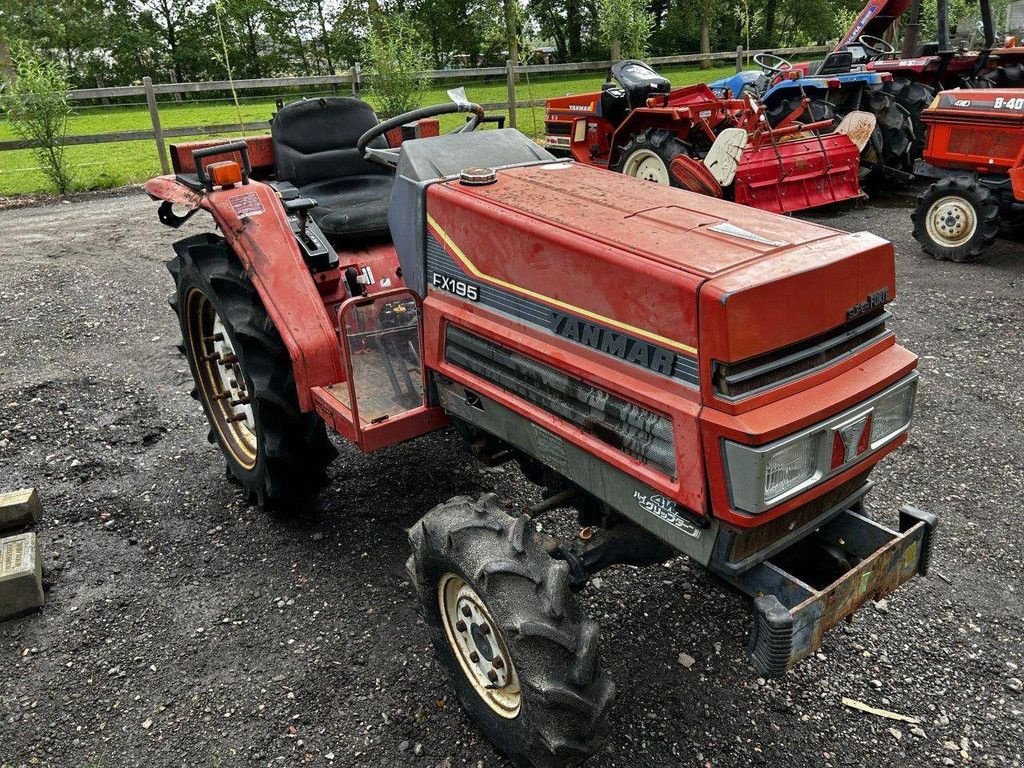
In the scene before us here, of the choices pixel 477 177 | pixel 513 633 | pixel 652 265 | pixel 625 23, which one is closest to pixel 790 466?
pixel 652 265

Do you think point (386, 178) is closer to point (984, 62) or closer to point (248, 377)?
point (248, 377)

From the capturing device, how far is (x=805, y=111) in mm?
8758

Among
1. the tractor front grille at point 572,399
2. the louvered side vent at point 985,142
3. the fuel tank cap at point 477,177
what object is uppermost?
the fuel tank cap at point 477,177

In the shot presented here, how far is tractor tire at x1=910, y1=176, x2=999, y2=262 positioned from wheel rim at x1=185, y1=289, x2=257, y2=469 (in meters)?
5.81

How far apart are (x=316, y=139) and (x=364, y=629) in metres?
2.46

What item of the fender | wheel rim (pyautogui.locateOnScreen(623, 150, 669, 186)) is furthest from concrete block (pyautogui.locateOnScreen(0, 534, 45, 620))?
wheel rim (pyautogui.locateOnScreen(623, 150, 669, 186))

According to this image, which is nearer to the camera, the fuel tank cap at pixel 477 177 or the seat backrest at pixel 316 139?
the fuel tank cap at pixel 477 177

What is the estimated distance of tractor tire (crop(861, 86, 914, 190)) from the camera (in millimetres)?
8375

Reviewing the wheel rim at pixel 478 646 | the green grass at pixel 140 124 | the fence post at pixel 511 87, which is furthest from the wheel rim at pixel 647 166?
the wheel rim at pixel 478 646

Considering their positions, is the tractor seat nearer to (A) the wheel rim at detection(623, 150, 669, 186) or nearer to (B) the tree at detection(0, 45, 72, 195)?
(A) the wheel rim at detection(623, 150, 669, 186)

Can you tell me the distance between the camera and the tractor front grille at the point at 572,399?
6.23 feet

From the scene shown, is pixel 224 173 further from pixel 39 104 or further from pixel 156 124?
pixel 156 124

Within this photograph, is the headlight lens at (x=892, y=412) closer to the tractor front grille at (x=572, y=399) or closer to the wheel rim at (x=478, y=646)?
the tractor front grille at (x=572, y=399)

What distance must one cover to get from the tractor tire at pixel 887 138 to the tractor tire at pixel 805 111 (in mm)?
434
